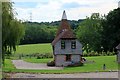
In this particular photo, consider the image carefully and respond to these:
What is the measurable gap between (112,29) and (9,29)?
100 ft

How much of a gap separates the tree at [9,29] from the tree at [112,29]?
83.8ft

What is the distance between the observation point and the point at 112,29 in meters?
56.2

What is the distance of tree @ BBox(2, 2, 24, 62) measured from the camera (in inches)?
1000

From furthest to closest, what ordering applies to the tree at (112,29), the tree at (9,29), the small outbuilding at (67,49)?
1. the tree at (112,29)
2. the small outbuilding at (67,49)
3. the tree at (9,29)

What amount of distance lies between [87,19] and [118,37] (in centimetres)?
2520

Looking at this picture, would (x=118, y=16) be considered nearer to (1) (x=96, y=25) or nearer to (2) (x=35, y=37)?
(1) (x=96, y=25)

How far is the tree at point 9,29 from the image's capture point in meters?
25.4

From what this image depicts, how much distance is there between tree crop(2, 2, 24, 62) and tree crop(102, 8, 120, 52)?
83.8ft

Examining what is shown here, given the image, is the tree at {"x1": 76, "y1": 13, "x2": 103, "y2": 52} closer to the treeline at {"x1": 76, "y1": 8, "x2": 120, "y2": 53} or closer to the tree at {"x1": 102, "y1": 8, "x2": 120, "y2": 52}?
the treeline at {"x1": 76, "y1": 8, "x2": 120, "y2": 53}

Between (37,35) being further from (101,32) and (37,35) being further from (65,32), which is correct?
(65,32)

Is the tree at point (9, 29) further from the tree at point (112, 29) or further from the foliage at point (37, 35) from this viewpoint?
the foliage at point (37, 35)

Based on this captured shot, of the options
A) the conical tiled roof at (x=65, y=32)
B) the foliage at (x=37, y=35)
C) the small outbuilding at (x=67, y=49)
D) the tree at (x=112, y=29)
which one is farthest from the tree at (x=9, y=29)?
the foliage at (x=37, y=35)

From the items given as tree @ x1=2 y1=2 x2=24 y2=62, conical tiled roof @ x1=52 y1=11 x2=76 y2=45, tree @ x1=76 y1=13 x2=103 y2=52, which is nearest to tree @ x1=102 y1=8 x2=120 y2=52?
conical tiled roof @ x1=52 y1=11 x2=76 y2=45

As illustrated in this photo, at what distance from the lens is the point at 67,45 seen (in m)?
A: 49.5
